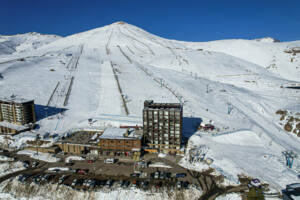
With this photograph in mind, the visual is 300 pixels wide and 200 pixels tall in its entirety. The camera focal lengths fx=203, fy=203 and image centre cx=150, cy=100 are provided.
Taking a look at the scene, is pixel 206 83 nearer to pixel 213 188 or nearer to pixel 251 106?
pixel 251 106

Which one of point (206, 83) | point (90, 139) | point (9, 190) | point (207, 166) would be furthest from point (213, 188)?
Result: point (206, 83)

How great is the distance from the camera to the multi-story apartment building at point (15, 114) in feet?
164

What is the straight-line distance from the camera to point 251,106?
6700 cm

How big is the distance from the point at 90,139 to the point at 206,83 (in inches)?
2363

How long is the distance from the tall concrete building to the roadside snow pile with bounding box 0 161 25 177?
23.7 m

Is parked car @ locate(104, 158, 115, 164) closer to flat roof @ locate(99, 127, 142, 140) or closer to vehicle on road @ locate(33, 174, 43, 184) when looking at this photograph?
flat roof @ locate(99, 127, 142, 140)

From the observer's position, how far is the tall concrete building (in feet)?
132

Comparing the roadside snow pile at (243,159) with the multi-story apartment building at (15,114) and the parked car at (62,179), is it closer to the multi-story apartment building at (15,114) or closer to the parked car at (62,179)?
the parked car at (62,179)

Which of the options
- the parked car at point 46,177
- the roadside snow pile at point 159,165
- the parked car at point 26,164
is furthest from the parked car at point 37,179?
the roadside snow pile at point 159,165

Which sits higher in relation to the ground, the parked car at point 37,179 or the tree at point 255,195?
the tree at point 255,195

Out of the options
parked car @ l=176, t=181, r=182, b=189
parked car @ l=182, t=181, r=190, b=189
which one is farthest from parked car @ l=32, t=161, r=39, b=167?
parked car @ l=182, t=181, r=190, b=189

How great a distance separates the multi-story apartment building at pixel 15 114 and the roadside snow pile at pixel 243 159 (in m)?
39.9

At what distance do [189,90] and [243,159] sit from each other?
140 feet

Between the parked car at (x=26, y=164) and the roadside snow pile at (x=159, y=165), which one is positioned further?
the parked car at (x=26, y=164)
